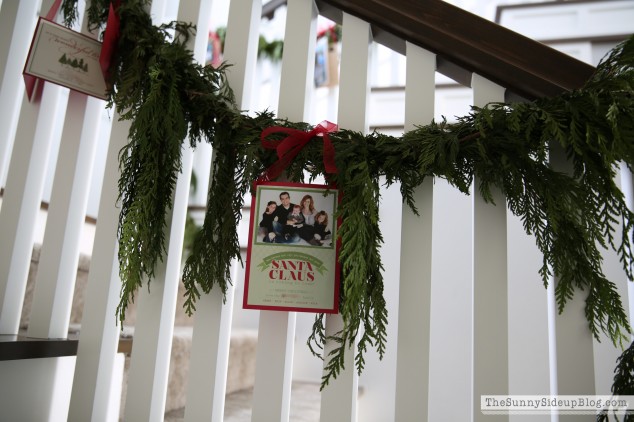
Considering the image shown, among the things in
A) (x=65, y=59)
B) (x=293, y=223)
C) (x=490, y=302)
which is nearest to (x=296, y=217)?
(x=293, y=223)

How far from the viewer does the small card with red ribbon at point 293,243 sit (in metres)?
0.71

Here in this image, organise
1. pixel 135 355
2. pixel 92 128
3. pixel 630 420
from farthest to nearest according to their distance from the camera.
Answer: pixel 92 128 < pixel 135 355 < pixel 630 420

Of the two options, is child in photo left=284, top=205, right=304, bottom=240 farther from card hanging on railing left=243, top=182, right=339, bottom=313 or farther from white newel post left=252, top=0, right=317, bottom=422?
white newel post left=252, top=0, right=317, bottom=422

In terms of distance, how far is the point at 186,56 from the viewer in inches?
32.1

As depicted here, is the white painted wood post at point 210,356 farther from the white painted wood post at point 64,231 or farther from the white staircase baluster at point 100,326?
the white painted wood post at point 64,231

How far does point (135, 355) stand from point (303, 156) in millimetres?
482

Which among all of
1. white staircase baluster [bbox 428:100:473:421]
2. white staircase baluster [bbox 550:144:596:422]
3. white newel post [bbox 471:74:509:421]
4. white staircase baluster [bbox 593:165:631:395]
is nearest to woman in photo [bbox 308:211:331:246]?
white newel post [bbox 471:74:509:421]

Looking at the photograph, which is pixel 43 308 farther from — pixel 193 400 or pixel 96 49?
pixel 96 49

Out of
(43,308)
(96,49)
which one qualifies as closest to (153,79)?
(96,49)

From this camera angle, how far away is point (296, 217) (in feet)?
2.39

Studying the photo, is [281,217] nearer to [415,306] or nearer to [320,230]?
[320,230]

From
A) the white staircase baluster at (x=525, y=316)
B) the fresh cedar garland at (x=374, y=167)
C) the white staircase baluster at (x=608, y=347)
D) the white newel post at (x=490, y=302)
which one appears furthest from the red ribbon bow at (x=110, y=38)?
the white staircase baluster at (x=525, y=316)

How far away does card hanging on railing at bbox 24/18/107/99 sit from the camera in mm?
846

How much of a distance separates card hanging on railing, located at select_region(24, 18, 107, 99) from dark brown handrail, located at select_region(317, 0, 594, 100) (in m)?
0.49
